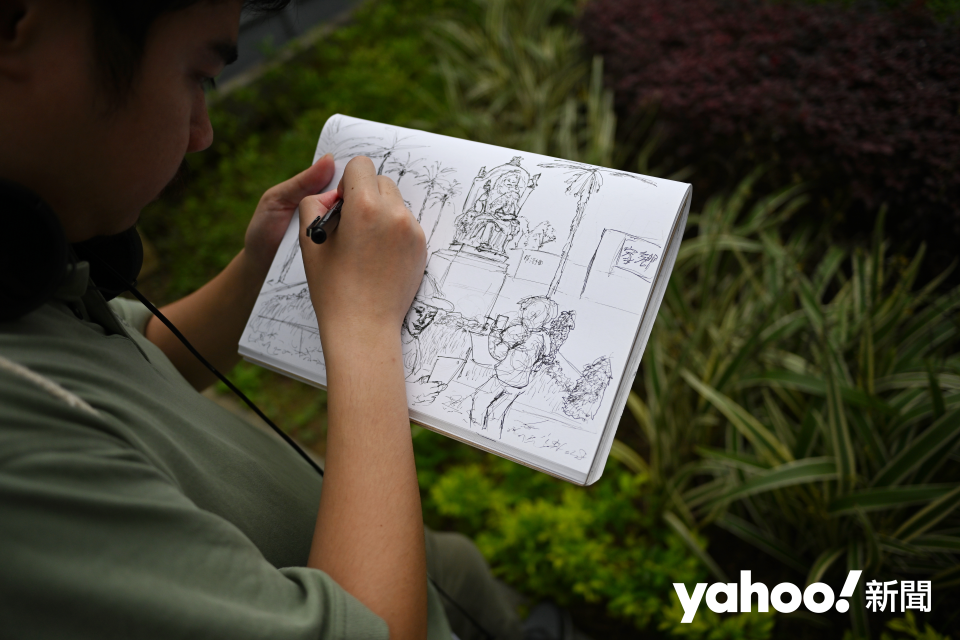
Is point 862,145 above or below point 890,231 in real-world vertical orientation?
above

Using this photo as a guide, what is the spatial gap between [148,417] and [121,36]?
0.39 metres

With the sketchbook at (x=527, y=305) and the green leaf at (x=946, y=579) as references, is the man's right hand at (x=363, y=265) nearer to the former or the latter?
the sketchbook at (x=527, y=305)

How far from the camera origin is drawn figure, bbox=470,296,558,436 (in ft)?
2.75

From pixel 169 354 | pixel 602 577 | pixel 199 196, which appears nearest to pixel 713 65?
pixel 602 577

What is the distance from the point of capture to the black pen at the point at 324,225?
79cm

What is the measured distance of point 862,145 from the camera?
5.57ft

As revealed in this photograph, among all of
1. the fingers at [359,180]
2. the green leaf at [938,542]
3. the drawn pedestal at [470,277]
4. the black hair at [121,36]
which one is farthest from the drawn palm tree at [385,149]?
the green leaf at [938,542]

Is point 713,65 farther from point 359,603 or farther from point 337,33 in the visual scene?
point 337,33

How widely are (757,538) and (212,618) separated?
57.1 inches

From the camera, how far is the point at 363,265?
792mm

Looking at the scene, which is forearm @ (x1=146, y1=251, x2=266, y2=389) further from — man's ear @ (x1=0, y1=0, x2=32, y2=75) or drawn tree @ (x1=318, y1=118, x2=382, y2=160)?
man's ear @ (x1=0, y1=0, x2=32, y2=75)

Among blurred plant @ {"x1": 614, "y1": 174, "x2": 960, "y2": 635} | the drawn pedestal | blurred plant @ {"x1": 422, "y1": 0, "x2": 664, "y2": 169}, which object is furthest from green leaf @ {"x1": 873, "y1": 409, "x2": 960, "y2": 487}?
blurred plant @ {"x1": 422, "y1": 0, "x2": 664, "y2": 169}

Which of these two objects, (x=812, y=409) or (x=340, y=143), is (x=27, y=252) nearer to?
(x=340, y=143)
